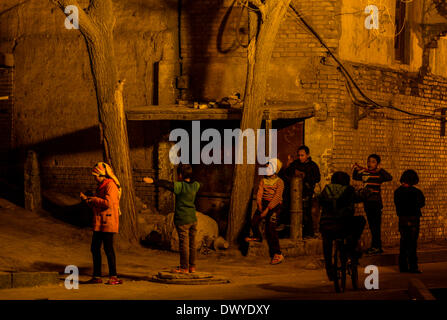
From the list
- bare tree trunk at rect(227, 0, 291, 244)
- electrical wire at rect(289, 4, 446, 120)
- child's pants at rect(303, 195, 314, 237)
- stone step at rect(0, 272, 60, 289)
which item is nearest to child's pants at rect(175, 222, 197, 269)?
stone step at rect(0, 272, 60, 289)

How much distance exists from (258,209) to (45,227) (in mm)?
4686

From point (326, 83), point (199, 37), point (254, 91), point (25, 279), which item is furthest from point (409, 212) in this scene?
point (199, 37)

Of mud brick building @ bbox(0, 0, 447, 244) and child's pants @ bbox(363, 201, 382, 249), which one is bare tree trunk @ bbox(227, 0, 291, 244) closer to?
mud brick building @ bbox(0, 0, 447, 244)

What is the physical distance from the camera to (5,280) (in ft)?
37.1

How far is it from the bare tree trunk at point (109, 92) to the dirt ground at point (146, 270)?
1260mm

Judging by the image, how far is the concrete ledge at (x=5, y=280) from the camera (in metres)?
11.3

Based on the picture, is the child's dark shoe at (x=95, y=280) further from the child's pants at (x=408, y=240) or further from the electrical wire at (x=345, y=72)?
the electrical wire at (x=345, y=72)

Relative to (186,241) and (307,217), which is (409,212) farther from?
(186,241)

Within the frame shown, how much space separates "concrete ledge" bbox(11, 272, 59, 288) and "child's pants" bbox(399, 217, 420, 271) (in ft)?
18.4

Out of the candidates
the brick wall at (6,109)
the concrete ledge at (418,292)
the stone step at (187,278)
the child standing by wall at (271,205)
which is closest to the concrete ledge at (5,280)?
the stone step at (187,278)

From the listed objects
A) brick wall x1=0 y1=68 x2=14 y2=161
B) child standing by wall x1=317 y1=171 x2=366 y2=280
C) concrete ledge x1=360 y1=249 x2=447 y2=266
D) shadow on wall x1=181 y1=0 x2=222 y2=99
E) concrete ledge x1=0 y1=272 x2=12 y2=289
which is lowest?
concrete ledge x1=360 y1=249 x2=447 y2=266

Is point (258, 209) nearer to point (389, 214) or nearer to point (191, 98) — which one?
point (191, 98)

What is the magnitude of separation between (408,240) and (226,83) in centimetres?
575

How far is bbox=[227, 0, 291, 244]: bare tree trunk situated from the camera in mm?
15594
